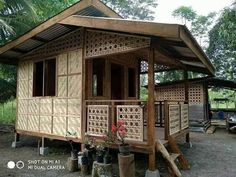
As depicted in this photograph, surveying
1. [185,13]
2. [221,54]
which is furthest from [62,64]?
[185,13]

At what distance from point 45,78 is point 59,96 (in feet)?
3.73

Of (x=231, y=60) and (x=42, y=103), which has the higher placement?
(x=231, y=60)

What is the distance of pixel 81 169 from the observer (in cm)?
573

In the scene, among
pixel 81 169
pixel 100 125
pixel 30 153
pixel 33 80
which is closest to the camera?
pixel 81 169

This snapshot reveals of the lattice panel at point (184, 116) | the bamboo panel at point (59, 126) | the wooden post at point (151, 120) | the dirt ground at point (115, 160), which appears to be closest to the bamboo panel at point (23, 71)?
the bamboo panel at point (59, 126)

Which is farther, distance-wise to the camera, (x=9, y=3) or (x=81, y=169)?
(x=9, y=3)

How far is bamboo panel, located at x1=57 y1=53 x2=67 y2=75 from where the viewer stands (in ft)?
24.1

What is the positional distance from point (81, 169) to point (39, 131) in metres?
2.89

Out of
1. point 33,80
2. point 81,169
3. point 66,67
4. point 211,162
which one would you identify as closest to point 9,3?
point 33,80

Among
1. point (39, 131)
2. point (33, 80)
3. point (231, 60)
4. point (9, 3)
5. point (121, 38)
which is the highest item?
point (9, 3)

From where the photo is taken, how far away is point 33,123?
324 inches

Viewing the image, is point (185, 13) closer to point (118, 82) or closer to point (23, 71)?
point (118, 82)

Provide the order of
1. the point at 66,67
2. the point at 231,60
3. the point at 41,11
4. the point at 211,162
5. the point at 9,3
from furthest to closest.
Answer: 1. the point at 231,60
2. the point at 41,11
3. the point at 9,3
4. the point at 66,67
5. the point at 211,162

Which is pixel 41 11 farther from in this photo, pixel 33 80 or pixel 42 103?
pixel 42 103
